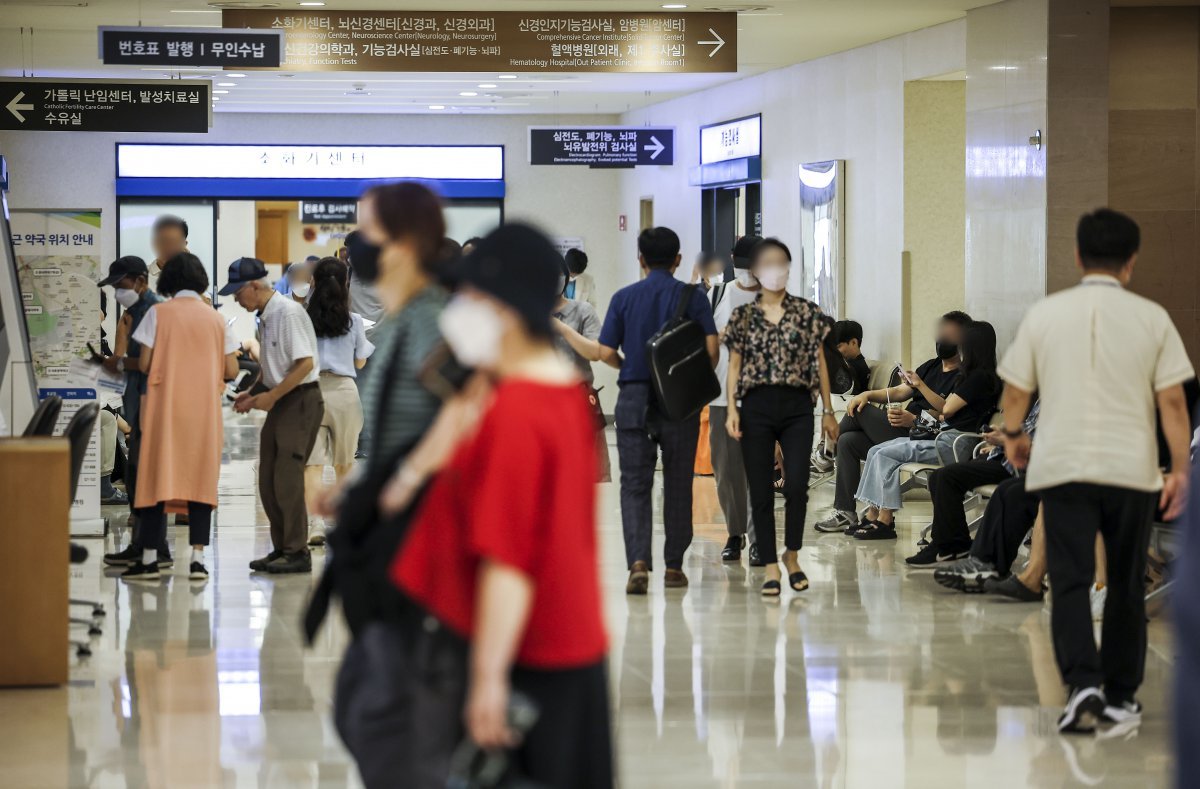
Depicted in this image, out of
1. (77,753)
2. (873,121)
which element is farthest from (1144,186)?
(77,753)

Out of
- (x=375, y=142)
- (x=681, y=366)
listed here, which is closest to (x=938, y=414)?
(x=681, y=366)

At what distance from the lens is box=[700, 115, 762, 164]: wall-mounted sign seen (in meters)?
15.7

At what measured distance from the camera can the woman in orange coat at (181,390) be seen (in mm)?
7707

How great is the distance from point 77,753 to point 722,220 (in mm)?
13391

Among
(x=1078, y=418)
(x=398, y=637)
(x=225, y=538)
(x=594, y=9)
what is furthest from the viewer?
(x=594, y=9)

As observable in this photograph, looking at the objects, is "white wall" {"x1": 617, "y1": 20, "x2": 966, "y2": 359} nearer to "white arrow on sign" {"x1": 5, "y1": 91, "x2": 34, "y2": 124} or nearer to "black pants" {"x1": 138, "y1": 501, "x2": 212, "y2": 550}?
"black pants" {"x1": 138, "y1": 501, "x2": 212, "y2": 550}

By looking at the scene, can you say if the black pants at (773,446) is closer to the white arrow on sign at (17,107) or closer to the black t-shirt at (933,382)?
the black t-shirt at (933,382)

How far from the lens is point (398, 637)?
107 inches

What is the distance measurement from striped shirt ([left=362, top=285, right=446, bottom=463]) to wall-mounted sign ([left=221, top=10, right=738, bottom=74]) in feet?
24.8

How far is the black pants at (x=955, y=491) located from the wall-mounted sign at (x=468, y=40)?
350 cm

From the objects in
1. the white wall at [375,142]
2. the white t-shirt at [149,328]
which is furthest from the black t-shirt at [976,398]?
the white wall at [375,142]

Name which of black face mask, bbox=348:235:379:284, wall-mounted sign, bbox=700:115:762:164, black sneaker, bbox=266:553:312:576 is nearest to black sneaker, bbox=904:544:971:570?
black sneaker, bbox=266:553:312:576

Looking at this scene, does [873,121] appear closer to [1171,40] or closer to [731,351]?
[1171,40]

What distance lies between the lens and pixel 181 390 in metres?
7.75
